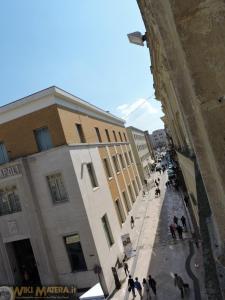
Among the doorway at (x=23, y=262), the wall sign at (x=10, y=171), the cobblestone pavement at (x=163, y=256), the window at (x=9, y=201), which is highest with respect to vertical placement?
the wall sign at (x=10, y=171)

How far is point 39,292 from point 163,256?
859cm

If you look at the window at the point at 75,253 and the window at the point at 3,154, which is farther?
the window at the point at 3,154

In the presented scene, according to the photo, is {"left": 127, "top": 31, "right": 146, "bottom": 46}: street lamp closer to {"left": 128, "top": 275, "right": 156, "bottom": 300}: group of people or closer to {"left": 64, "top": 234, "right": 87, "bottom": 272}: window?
{"left": 128, "top": 275, "right": 156, "bottom": 300}: group of people


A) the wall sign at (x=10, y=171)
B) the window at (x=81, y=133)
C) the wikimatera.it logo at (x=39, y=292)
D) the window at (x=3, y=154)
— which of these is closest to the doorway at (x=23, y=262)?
the wikimatera.it logo at (x=39, y=292)

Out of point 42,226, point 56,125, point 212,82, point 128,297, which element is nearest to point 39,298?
point 42,226

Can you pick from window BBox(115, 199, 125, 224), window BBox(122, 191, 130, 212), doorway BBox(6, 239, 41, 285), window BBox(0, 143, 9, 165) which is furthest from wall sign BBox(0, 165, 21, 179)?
window BBox(122, 191, 130, 212)

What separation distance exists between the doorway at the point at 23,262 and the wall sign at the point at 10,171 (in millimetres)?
4792

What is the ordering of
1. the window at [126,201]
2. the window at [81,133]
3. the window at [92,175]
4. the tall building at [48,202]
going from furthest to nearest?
the window at [126,201], the window at [81,133], the window at [92,175], the tall building at [48,202]

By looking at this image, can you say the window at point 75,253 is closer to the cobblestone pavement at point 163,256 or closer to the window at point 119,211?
the cobblestone pavement at point 163,256

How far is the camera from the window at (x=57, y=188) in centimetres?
2342

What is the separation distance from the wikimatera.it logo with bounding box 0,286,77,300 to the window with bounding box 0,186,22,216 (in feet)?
16.3

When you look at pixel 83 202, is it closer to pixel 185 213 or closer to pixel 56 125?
pixel 56 125

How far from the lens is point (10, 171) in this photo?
24.1m

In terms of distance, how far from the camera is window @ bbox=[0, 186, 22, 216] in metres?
24.4
